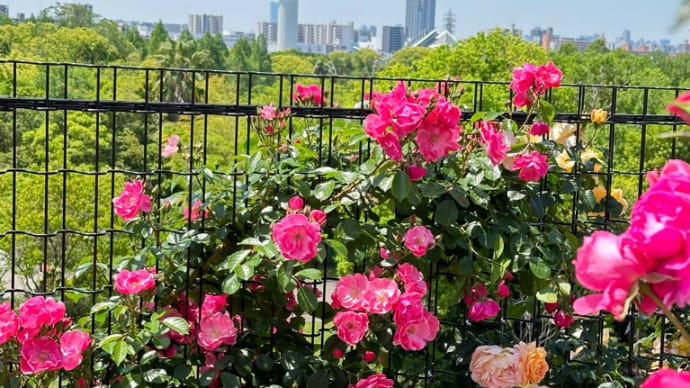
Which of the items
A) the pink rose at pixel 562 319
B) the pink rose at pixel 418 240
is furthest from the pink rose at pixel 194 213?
the pink rose at pixel 562 319

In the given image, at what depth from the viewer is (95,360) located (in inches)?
93.9

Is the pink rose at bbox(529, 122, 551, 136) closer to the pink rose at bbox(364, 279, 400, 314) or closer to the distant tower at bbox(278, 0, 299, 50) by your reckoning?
the pink rose at bbox(364, 279, 400, 314)

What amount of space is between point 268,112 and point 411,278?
2.00 ft

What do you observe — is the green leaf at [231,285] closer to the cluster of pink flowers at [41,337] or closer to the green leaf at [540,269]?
the cluster of pink flowers at [41,337]

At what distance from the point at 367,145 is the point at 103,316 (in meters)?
0.91

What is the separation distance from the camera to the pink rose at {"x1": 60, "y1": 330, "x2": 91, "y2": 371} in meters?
2.20

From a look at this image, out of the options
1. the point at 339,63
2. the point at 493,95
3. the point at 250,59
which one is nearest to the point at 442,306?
the point at 493,95

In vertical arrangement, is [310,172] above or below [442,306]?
above

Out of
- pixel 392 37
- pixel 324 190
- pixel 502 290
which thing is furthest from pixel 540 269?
pixel 392 37

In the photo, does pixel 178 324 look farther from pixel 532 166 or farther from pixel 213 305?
pixel 532 166

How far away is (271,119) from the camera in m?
2.43

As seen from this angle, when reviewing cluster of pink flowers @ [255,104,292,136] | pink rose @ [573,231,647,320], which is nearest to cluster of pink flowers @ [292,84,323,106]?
cluster of pink flowers @ [255,104,292,136]

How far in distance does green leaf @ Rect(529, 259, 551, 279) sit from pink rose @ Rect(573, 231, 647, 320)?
1707 millimetres

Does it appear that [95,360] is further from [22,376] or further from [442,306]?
[442,306]
